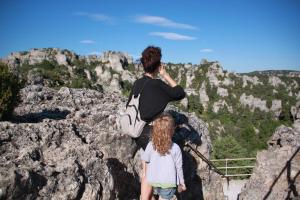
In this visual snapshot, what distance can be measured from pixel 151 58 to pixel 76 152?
185 centimetres

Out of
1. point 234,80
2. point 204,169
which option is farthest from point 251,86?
point 204,169

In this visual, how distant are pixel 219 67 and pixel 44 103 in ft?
454

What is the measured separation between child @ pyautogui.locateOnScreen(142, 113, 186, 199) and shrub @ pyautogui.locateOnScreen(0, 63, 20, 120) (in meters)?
2.88

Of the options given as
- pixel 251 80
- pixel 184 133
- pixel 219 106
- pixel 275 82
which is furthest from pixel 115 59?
pixel 184 133

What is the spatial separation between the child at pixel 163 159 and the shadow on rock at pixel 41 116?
286 cm

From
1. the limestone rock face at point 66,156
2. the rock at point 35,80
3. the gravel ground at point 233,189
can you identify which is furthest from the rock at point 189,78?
the limestone rock face at point 66,156

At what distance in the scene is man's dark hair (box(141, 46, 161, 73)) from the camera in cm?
490

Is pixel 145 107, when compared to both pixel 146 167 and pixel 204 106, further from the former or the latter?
pixel 204 106

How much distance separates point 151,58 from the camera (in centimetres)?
492

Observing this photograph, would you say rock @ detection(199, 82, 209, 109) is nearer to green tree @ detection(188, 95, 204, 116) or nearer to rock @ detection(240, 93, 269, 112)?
green tree @ detection(188, 95, 204, 116)

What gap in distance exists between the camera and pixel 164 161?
4559 millimetres

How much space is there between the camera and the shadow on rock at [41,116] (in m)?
6.55

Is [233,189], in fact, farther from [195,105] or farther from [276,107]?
[276,107]

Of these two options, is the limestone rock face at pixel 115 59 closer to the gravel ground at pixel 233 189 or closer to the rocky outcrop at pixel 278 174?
the gravel ground at pixel 233 189
